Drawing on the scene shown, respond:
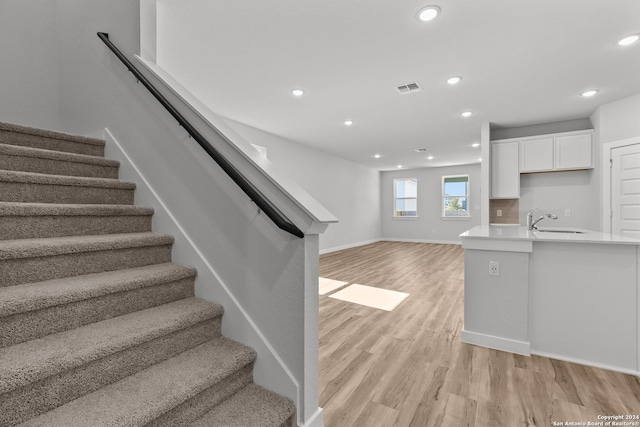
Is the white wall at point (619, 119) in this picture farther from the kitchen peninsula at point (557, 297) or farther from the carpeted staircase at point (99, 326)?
the carpeted staircase at point (99, 326)

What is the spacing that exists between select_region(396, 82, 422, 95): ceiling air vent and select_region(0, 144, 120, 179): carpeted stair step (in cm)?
320

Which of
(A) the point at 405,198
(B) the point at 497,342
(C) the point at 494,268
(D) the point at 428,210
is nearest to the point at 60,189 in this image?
(C) the point at 494,268

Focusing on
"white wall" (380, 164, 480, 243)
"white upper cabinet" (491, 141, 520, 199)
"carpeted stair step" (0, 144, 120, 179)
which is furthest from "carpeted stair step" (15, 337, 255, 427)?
"white wall" (380, 164, 480, 243)

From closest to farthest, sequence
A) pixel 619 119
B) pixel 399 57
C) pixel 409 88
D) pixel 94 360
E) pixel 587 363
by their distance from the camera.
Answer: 1. pixel 94 360
2. pixel 587 363
3. pixel 399 57
4. pixel 409 88
5. pixel 619 119

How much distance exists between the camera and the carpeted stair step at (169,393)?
99cm

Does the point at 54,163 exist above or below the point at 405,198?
below

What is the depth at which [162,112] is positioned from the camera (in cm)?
196

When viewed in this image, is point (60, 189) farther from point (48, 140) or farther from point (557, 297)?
point (557, 297)

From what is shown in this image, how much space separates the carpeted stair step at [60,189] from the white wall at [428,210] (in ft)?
31.9

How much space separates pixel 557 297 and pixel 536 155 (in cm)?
362

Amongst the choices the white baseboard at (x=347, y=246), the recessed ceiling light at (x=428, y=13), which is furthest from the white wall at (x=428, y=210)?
the recessed ceiling light at (x=428, y=13)

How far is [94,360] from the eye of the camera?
112cm

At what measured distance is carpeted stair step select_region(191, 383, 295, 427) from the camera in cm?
119

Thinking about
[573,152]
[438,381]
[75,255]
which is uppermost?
[573,152]
